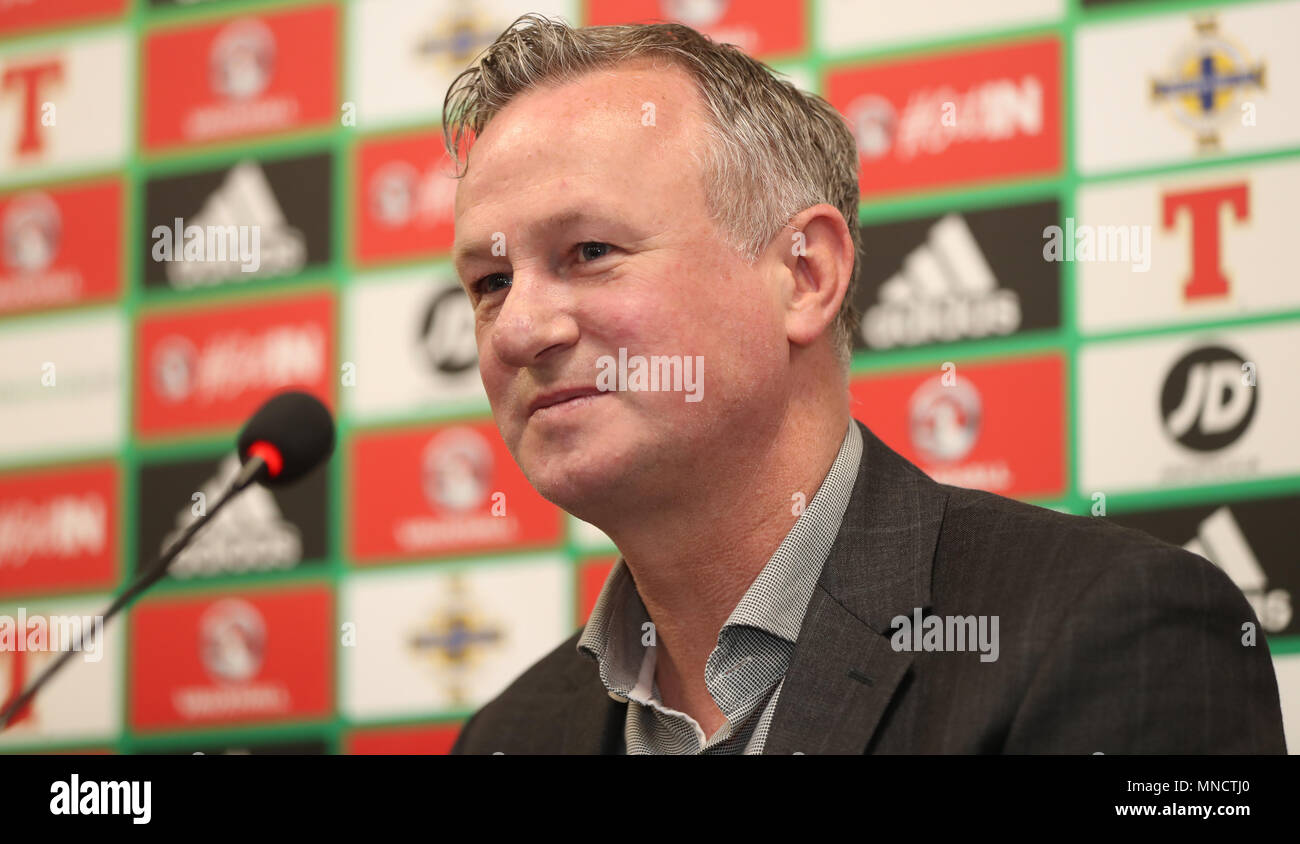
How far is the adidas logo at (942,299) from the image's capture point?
2.67m

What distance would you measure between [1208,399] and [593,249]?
4.21 ft

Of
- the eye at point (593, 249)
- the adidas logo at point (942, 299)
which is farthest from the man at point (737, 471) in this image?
the adidas logo at point (942, 299)

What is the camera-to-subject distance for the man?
59.9 inches

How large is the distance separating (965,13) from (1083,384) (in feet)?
2.53

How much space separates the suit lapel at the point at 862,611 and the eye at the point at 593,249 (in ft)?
1.44

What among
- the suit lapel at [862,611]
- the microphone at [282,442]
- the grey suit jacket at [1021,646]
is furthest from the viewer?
the microphone at [282,442]

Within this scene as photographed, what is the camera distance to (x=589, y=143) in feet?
5.98

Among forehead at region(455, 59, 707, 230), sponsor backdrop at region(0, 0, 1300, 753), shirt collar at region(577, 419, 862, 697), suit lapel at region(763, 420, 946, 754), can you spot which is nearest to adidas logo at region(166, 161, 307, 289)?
sponsor backdrop at region(0, 0, 1300, 753)

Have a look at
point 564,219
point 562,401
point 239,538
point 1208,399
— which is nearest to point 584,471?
point 562,401

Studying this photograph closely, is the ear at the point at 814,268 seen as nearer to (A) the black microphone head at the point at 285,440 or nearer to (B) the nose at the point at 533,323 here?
(B) the nose at the point at 533,323

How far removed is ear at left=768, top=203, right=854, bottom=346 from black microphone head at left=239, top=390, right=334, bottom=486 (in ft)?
2.29

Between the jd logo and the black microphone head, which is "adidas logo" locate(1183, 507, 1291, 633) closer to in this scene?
the jd logo

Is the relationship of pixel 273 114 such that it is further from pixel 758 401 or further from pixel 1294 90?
pixel 1294 90

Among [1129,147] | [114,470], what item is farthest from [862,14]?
[114,470]
